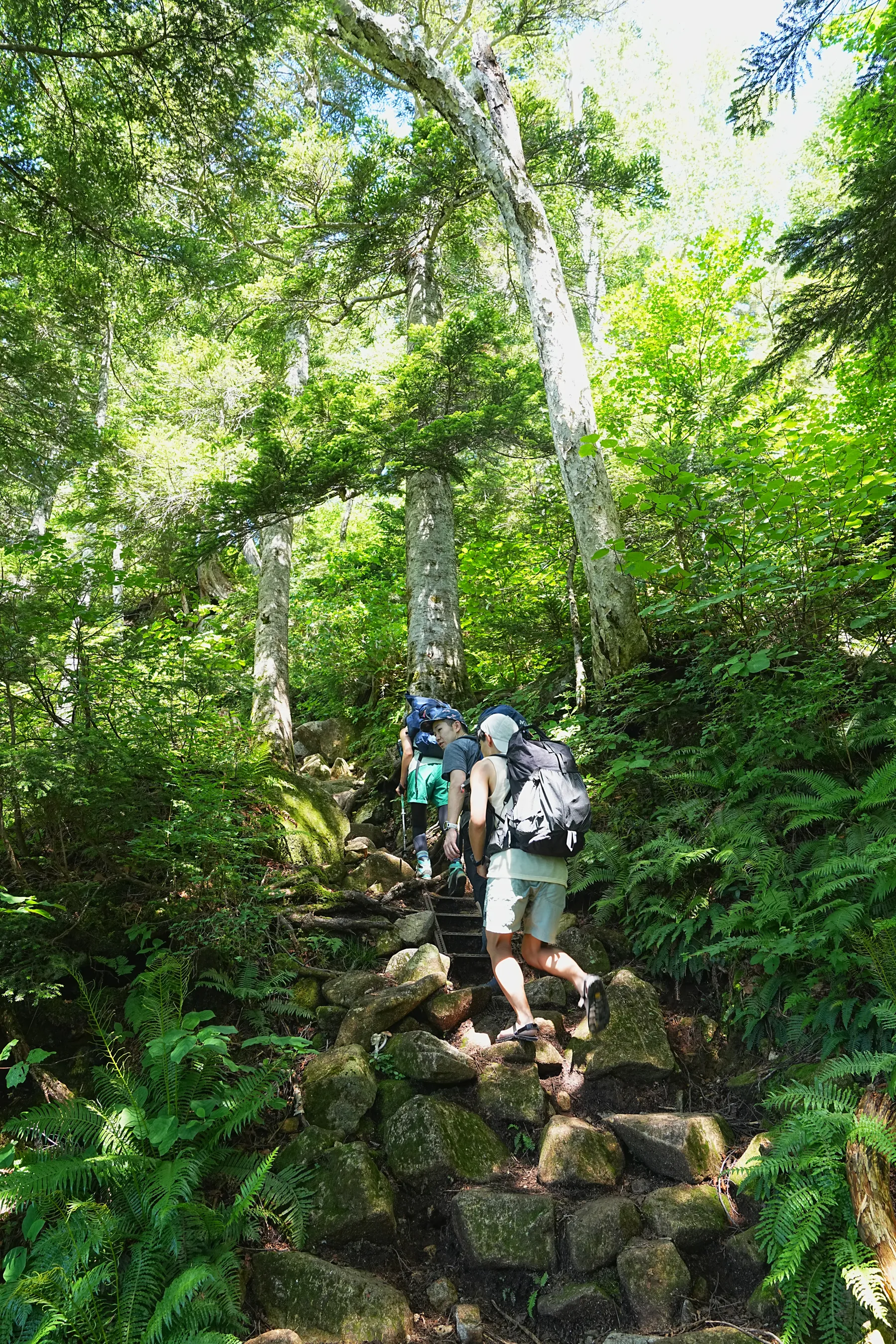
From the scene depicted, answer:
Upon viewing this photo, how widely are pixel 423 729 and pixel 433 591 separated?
2973mm

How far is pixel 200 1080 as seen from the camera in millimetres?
3777

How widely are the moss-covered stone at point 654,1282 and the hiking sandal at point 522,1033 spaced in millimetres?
1222

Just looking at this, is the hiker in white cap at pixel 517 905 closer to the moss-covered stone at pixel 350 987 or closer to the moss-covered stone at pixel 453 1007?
the moss-covered stone at pixel 453 1007

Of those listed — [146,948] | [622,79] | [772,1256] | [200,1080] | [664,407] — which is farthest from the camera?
[622,79]

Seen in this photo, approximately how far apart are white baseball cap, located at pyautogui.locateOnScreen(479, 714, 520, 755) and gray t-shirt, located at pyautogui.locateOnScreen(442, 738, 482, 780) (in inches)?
21.0

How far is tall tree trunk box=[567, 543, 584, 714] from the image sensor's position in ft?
23.1

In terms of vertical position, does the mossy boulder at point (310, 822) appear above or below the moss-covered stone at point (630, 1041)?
above

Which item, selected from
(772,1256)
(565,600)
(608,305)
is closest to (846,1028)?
(772,1256)

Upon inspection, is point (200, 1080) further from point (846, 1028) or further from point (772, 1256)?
point (846, 1028)

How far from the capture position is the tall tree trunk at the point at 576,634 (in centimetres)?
704

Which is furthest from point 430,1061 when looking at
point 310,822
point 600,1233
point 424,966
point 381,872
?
point 310,822

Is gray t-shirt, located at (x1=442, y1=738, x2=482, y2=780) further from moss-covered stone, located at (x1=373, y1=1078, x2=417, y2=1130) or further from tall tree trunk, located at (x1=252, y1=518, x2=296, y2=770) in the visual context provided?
tall tree trunk, located at (x1=252, y1=518, x2=296, y2=770)

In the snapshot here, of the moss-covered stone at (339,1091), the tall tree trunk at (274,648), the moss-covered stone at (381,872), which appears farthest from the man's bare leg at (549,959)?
the tall tree trunk at (274,648)

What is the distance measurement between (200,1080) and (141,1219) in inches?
25.6
